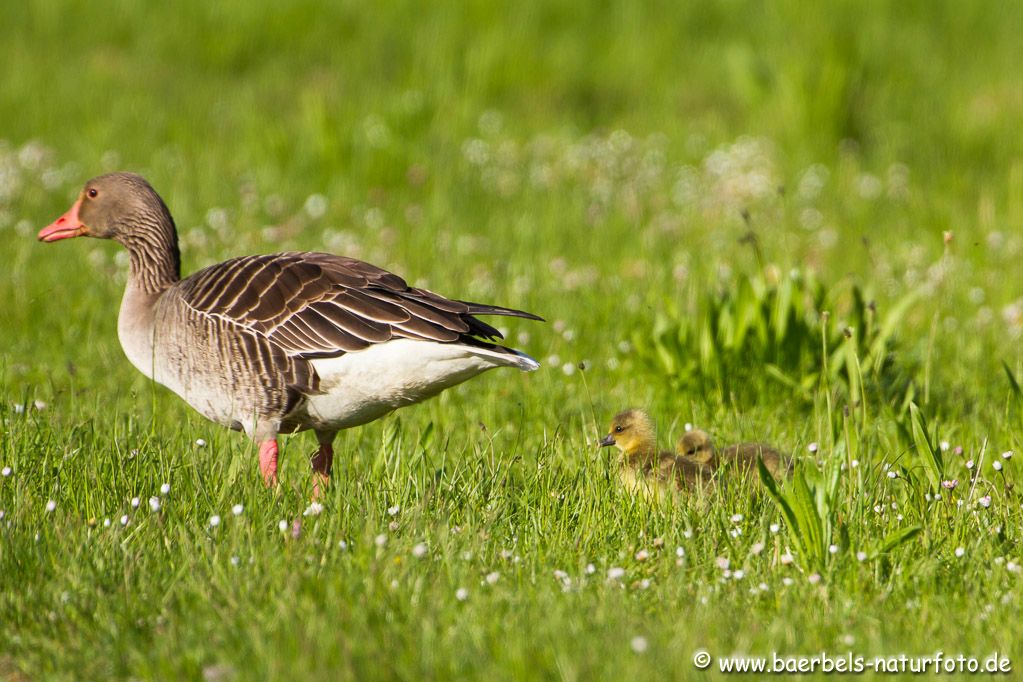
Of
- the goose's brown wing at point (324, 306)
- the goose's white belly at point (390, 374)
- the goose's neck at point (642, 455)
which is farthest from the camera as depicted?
the goose's neck at point (642, 455)

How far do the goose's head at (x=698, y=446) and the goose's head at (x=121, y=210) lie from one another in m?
2.91

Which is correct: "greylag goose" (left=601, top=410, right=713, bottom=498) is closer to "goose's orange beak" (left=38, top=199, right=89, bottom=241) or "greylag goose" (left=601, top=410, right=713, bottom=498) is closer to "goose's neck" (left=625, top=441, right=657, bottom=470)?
"goose's neck" (left=625, top=441, right=657, bottom=470)

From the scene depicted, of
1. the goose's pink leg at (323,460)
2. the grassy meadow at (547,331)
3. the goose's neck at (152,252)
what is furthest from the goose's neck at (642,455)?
the goose's neck at (152,252)

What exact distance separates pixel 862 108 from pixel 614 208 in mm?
3526

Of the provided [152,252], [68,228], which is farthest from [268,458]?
[68,228]

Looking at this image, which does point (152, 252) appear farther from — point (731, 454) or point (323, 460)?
point (731, 454)

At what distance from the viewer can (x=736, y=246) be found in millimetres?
9812

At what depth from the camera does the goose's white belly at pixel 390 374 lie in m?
5.10

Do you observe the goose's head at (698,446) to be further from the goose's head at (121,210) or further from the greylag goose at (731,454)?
the goose's head at (121,210)

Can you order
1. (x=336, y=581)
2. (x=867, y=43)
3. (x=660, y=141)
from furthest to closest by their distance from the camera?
(x=867, y=43)
(x=660, y=141)
(x=336, y=581)

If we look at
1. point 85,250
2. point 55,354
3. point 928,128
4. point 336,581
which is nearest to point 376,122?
point 85,250

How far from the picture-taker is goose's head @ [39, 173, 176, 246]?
20.1 ft

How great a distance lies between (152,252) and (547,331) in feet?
9.21

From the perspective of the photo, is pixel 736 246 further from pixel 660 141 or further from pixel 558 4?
pixel 558 4
